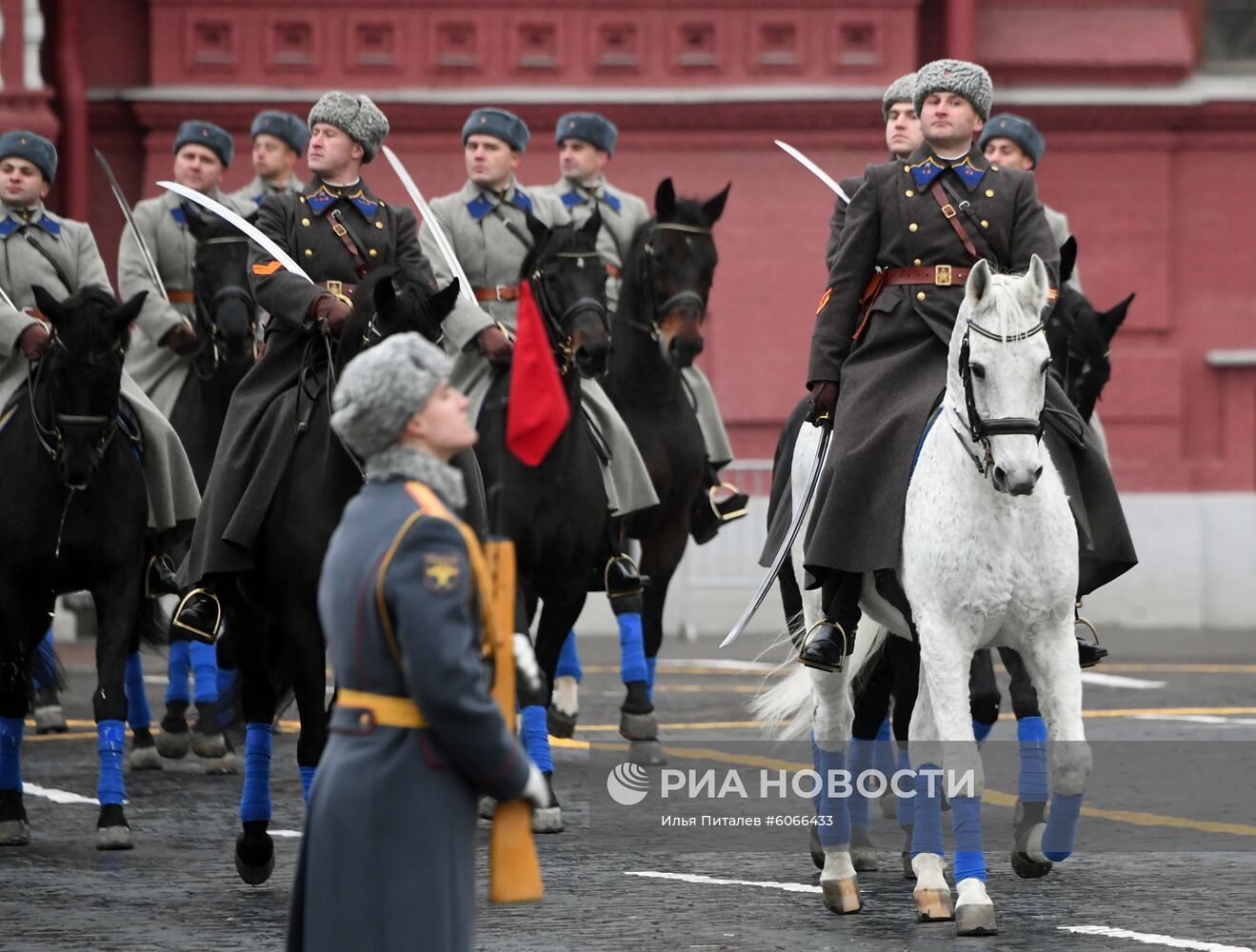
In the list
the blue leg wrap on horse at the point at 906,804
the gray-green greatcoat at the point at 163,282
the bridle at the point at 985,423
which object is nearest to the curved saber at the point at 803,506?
the blue leg wrap on horse at the point at 906,804

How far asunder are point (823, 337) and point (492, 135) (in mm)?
3583

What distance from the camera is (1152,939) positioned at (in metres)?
7.78

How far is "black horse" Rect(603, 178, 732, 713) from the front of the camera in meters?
12.5

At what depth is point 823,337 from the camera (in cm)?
885

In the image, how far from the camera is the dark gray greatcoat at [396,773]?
4.96m

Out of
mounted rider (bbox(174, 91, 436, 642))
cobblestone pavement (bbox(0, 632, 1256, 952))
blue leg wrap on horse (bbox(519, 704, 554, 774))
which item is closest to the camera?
cobblestone pavement (bbox(0, 632, 1256, 952))

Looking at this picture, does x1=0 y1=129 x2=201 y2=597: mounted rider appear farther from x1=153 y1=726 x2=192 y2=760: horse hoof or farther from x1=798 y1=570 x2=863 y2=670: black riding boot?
x1=798 y1=570 x2=863 y2=670: black riding boot

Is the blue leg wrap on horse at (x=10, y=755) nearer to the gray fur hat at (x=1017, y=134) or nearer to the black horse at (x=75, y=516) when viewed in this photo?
the black horse at (x=75, y=516)

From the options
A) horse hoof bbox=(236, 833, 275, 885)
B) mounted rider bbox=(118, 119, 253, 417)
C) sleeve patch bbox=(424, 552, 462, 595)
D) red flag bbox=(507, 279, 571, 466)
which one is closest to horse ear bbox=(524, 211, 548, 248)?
horse hoof bbox=(236, 833, 275, 885)

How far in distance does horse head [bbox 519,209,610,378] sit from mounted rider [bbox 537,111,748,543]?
278 cm

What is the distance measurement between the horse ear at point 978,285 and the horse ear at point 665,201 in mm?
4735

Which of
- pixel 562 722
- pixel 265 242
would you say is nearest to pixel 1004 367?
pixel 265 242

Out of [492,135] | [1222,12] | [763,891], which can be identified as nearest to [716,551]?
[1222,12]

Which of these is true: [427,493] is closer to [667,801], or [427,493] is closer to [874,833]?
[874,833]
